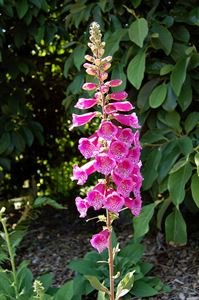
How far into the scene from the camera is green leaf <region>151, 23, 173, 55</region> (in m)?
2.63

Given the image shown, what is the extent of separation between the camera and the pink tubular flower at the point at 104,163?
1.51 metres

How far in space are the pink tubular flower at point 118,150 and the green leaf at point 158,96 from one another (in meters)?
1.15

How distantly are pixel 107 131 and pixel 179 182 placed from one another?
1011 millimetres

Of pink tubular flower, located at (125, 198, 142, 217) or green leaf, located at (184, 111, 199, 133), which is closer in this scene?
pink tubular flower, located at (125, 198, 142, 217)

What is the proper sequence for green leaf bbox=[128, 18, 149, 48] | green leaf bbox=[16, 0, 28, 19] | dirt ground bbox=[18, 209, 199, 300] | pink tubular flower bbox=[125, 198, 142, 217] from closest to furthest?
pink tubular flower bbox=[125, 198, 142, 217], green leaf bbox=[128, 18, 149, 48], dirt ground bbox=[18, 209, 199, 300], green leaf bbox=[16, 0, 28, 19]

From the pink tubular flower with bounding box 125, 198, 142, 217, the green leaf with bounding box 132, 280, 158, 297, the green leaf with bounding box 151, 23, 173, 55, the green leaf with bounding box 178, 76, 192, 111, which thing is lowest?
the green leaf with bounding box 132, 280, 158, 297

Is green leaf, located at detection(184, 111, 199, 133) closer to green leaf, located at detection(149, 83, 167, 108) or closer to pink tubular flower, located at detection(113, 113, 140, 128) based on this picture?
green leaf, located at detection(149, 83, 167, 108)

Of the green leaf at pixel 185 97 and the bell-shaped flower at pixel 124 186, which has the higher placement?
the green leaf at pixel 185 97

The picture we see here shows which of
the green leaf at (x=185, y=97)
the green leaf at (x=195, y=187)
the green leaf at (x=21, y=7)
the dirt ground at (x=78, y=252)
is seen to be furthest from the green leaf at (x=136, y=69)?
the dirt ground at (x=78, y=252)

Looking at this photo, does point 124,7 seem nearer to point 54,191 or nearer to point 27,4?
point 27,4

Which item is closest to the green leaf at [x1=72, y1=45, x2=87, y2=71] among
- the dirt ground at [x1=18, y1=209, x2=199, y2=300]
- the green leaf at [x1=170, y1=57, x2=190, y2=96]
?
the green leaf at [x1=170, y1=57, x2=190, y2=96]

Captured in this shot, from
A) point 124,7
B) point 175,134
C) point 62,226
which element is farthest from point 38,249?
point 124,7

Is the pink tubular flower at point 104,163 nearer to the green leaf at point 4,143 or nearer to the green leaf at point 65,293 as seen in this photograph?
the green leaf at point 65,293

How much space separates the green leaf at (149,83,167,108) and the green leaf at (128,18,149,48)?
0.87 ft
